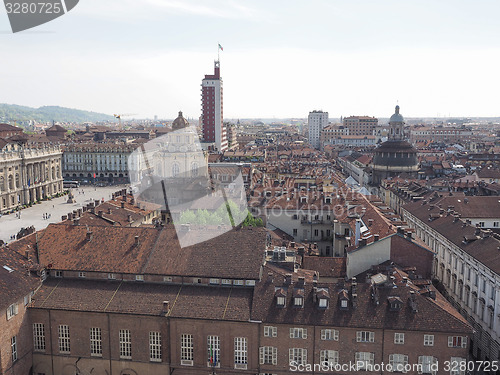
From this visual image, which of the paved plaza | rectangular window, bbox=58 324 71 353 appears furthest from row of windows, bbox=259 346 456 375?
the paved plaza

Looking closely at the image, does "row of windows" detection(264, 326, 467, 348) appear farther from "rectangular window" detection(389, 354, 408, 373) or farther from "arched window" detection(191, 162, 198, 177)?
"arched window" detection(191, 162, 198, 177)

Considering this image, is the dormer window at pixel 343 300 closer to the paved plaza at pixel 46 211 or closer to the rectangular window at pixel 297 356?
the rectangular window at pixel 297 356

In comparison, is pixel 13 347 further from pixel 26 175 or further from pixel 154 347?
pixel 26 175

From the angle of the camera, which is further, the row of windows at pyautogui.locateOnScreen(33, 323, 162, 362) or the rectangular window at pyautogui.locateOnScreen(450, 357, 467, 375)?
the row of windows at pyautogui.locateOnScreen(33, 323, 162, 362)

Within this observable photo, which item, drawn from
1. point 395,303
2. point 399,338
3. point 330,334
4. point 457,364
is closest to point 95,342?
point 330,334

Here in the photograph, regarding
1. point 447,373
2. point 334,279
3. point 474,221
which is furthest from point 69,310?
point 474,221
